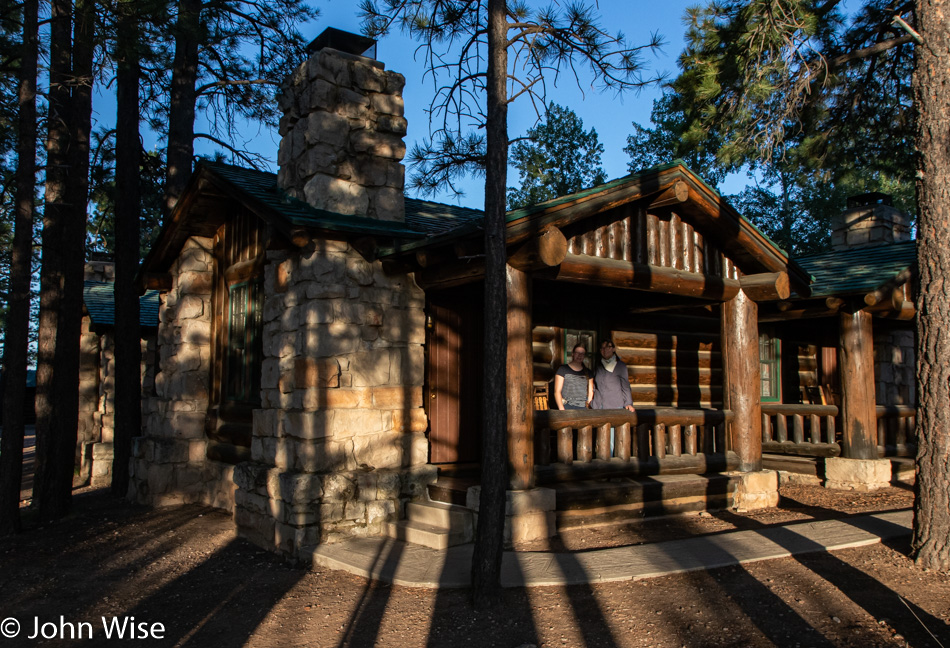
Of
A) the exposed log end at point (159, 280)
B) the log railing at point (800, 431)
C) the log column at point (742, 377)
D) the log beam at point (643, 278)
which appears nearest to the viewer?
the log beam at point (643, 278)

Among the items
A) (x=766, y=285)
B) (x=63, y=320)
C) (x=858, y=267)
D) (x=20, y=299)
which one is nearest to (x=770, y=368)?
(x=858, y=267)

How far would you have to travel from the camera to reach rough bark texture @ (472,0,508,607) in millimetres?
5188

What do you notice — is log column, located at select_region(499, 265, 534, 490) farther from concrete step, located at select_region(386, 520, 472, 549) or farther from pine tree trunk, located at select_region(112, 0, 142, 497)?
pine tree trunk, located at select_region(112, 0, 142, 497)

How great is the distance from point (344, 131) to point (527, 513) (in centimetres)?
453

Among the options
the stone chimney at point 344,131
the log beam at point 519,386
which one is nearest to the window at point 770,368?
the log beam at point 519,386

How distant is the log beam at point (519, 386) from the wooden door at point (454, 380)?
65.7 inches

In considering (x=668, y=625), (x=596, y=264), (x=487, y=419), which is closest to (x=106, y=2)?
(x=596, y=264)

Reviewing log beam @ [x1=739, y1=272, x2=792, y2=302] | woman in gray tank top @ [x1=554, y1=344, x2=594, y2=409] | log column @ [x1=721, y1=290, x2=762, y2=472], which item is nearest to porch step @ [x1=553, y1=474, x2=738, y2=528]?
log column @ [x1=721, y1=290, x2=762, y2=472]

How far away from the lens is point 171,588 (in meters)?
6.45

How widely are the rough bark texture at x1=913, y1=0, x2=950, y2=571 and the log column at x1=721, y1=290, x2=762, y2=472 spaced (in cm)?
278

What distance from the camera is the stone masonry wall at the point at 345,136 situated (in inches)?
316

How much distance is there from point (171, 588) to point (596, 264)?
5.00 m

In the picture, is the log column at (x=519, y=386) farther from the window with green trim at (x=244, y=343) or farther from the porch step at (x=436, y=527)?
the window with green trim at (x=244, y=343)

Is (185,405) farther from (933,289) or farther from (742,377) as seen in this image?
(933,289)
